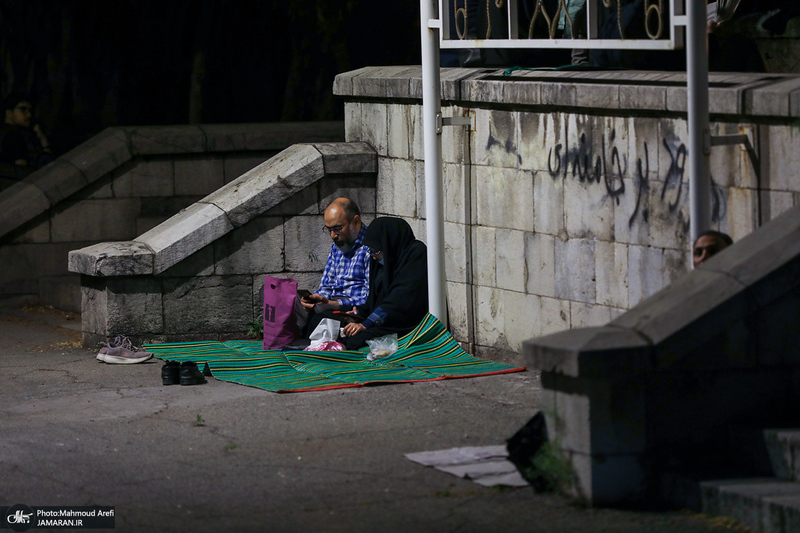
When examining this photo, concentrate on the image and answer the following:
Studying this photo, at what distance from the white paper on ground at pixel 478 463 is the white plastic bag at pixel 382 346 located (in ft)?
8.67

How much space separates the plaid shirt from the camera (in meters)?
9.78

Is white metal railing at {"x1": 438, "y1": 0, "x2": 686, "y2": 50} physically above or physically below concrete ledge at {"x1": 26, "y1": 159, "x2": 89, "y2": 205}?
above

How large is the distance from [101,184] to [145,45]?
3.86m

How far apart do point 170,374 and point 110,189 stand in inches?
191

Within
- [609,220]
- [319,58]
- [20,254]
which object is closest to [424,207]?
[609,220]

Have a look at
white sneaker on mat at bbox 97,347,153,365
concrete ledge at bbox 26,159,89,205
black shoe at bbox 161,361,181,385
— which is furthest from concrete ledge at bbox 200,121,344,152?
black shoe at bbox 161,361,181,385

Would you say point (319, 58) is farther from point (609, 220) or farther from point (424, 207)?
point (609, 220)

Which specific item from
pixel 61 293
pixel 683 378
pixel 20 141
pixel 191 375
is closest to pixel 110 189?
pixel 61 293

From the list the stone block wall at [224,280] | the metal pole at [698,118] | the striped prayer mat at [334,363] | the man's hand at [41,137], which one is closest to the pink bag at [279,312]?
the striped prayer mat at [334,363]

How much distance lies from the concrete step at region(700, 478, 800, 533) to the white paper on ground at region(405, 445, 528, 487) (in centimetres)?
86

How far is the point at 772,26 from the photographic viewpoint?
10320mm

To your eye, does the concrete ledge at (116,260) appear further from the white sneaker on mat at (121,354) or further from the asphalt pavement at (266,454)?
the asphalt pavement at (266,454)

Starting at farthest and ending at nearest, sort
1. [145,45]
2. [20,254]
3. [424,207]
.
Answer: [145,45]
[20,254]
[424,207]

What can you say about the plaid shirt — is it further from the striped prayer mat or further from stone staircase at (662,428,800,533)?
stone staircase at (662,428,800,533)
